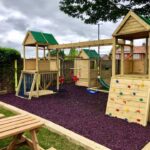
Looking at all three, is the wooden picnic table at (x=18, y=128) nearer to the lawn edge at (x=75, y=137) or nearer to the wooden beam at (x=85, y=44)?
the lawn edge at (x=75, y=137)

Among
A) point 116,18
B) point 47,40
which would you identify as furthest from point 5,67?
point 116,18

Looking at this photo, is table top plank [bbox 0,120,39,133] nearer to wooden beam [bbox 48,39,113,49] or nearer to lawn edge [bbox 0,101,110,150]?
lawn edge [bbox 0,101,110,150]

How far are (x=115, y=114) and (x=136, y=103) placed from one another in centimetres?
86

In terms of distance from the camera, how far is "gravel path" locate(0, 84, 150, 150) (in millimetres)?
5023

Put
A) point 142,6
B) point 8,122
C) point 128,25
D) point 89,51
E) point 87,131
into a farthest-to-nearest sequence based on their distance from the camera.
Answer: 1. point 89,51
2. point 142,6
3. point 128,25
4. point 87,131
5. point 8,122

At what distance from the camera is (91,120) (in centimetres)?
657

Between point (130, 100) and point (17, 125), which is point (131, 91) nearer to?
point (130, 100)

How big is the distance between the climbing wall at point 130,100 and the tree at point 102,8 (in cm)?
528

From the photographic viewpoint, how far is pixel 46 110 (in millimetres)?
7965

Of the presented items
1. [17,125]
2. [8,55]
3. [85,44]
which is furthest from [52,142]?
[8,55]

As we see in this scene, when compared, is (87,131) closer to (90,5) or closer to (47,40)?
(47,40)

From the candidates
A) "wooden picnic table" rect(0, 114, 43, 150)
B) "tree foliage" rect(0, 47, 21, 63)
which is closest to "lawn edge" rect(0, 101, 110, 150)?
"wooden picnic table" rect(0, 114, 43, 150)

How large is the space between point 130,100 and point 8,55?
782cm

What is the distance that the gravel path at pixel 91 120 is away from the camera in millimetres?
5023
